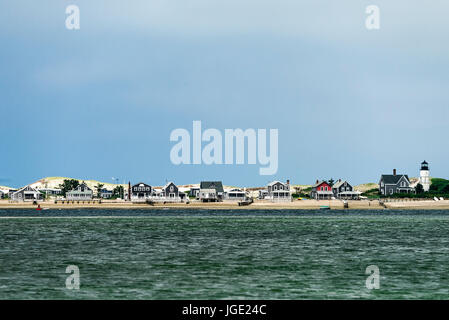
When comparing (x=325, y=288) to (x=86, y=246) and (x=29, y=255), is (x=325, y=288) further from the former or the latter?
(x=86, y=246)

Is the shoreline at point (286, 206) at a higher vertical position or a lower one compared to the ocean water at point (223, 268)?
lower

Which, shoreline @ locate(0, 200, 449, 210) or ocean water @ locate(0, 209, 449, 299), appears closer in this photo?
ocean water @ locate(0, 209, 449, 299)

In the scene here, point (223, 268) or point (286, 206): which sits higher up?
point (223, 268)

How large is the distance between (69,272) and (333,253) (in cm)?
2200

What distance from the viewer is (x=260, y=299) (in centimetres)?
2491

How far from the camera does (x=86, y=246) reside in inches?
Answer: 2009

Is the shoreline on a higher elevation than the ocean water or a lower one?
lower

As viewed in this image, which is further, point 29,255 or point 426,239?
point 426,239

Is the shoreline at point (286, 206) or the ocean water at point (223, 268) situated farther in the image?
the shoreline at point (286, 206)

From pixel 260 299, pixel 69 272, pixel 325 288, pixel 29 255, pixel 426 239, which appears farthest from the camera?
pixel 426 239

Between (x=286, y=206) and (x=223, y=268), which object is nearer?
(x=223, y=268)
